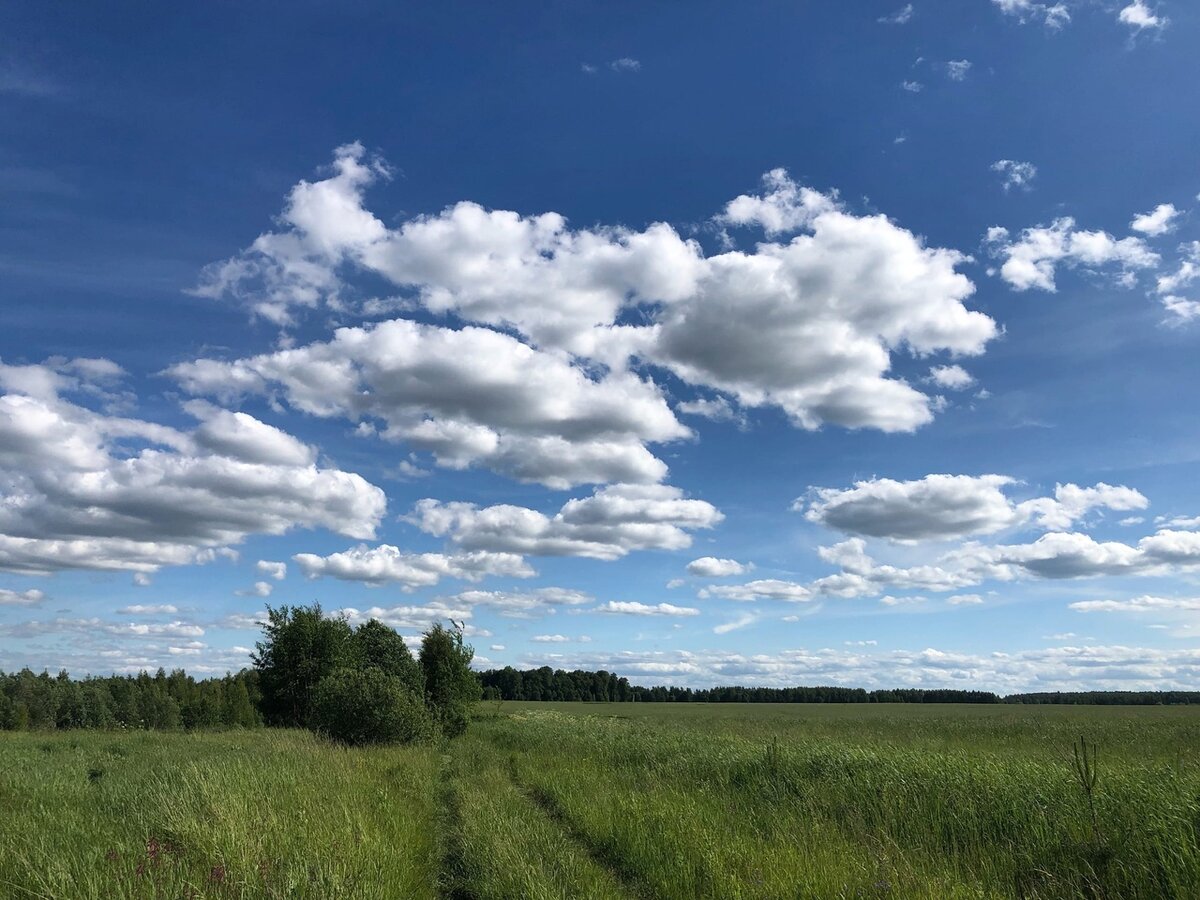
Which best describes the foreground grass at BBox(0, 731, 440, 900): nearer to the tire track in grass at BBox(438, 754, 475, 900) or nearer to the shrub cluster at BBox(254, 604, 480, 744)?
the tire track in grass at BBox(438, 754, 475, 900)

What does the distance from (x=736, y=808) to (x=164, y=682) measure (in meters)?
115

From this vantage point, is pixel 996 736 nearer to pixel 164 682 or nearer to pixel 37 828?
pixel 37 828

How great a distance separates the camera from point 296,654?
43.8 metres

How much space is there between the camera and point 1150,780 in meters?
10.0

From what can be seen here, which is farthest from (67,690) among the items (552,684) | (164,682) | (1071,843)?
(1071,843)

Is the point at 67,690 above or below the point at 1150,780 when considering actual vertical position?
below

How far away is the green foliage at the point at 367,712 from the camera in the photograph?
25.8 m

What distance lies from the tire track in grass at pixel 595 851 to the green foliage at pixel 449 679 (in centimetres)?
2504

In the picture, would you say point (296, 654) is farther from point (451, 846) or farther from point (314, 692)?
point (451, 846)

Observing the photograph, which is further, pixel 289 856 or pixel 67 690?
pixel 67 690

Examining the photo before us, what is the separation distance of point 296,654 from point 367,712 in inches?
823

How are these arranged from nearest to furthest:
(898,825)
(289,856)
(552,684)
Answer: (289,856) < (898,825) < (552,684)

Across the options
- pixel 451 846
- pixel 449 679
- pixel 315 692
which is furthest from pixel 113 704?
pixel 451 846

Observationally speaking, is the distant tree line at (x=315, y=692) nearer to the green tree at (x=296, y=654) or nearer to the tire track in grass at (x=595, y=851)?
the green tree at (x=296, y=654)
